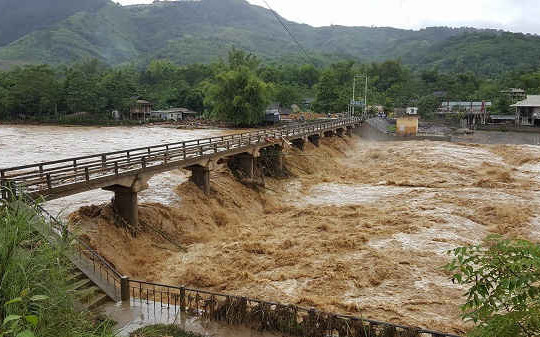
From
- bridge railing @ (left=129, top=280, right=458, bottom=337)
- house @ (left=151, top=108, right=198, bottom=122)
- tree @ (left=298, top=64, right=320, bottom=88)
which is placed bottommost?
bridge railing @ (left=129, top=280, right=458, bottom=337)

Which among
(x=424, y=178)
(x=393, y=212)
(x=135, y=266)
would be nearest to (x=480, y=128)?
(x=424, y=178)

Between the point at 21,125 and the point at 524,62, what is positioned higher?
the point at 524,62

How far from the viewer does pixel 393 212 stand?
2191 centimetres

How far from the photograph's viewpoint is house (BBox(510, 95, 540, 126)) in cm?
6488

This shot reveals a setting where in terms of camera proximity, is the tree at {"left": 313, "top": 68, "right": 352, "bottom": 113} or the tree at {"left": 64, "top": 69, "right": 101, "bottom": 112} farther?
the tree at {"left": 313, "top": 68, "right": 352, "bottom": 113}

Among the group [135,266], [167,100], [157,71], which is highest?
[157,71]

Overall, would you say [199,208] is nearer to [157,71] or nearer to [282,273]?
[282,273]

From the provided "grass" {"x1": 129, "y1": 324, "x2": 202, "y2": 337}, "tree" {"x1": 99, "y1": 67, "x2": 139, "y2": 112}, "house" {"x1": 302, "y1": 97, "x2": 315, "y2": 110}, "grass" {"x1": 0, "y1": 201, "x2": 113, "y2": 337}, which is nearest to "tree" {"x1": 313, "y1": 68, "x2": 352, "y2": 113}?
"house" {"x1": 302, "y1": 97, "x2": 315, "y2": 110}

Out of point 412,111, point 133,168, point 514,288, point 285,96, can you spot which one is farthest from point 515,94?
point 514,288

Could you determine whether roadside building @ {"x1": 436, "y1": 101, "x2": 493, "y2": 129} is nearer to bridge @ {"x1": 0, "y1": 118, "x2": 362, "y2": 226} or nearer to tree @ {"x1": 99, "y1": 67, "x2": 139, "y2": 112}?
bridge @ {"x1": 0, "y1": 118, "x2": 362, "y2": 226}

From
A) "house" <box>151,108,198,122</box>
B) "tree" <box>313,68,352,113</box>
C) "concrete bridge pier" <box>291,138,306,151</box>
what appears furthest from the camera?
"house" <box>151,108,198,122</box>

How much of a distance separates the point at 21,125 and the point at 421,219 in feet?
273

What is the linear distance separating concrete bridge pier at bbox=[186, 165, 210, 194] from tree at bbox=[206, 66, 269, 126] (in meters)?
50.9

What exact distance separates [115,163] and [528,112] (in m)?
69.4
